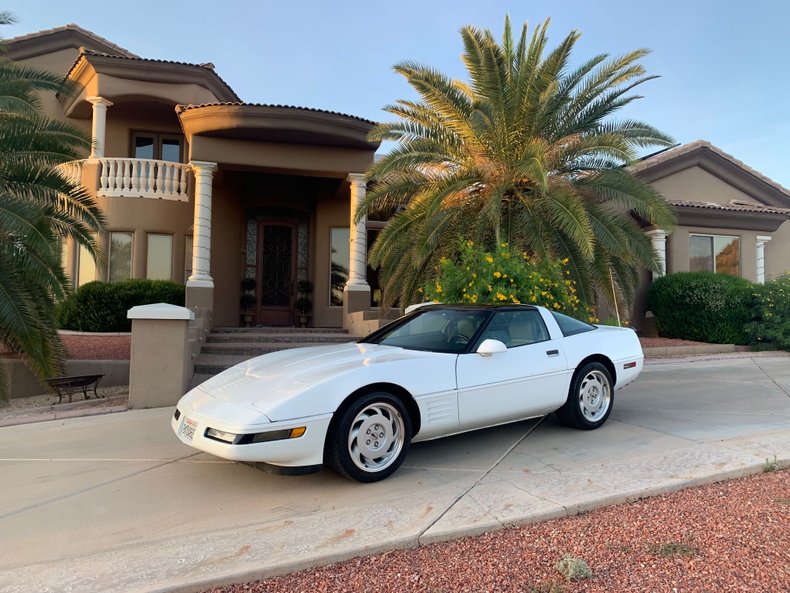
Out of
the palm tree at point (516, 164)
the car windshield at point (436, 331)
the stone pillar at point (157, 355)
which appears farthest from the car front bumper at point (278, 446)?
the palm tree at point (516, 164)

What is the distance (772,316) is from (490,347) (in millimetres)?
11534

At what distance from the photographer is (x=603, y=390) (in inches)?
226

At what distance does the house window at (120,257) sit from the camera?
13477mm

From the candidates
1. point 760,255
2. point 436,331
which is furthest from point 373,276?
point 760,255

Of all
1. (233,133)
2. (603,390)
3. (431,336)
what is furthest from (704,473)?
(233,133)

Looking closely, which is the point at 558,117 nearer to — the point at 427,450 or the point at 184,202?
the point at 427,450

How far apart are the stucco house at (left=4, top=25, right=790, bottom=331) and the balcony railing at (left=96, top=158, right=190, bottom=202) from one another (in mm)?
33

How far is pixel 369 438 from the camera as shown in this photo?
4062mm

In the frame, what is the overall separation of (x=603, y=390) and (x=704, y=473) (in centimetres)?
164

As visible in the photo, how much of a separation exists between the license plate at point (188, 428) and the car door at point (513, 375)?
206cm

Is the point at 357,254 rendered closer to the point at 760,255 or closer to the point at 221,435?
the point at 221,435

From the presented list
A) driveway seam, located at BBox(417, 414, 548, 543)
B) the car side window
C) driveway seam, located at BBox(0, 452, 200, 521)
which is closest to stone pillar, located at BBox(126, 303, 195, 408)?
driveway seam, located at BBox(0, 452, 200, 521)

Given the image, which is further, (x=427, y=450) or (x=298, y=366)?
(x=427, y=450)

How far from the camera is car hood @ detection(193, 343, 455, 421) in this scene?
3.84 m
